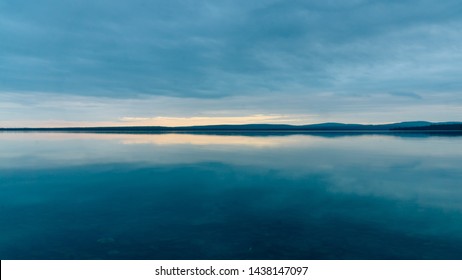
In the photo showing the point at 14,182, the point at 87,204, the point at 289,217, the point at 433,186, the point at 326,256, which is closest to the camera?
the point at 326,256

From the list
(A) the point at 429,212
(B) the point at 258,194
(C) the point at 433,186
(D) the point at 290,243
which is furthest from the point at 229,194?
(C) the point at 433,186

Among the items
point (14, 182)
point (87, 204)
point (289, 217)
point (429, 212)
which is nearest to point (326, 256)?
point (289, 217)

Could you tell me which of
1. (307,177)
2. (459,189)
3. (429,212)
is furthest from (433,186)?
(307,177)

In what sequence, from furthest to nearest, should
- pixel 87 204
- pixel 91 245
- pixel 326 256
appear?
pixel 87 204, pixel 91 245, pixel 326 256

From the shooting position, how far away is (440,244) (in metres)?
8.84

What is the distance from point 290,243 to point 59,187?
45.7 feet

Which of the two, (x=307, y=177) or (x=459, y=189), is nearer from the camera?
(x=459, y=189)

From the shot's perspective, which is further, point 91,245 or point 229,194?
point 229,194

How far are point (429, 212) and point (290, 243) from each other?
7010 mm

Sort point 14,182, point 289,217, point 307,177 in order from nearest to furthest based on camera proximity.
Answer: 1. point 289,217
2. point 14,182
3. point 307,177

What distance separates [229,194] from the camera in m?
14.9
